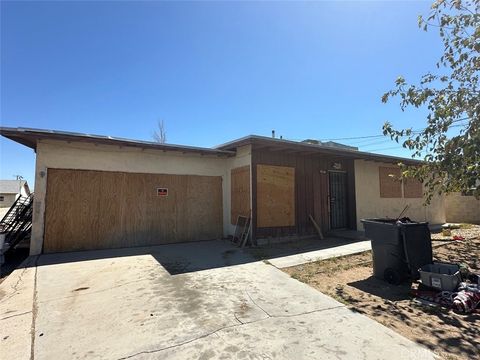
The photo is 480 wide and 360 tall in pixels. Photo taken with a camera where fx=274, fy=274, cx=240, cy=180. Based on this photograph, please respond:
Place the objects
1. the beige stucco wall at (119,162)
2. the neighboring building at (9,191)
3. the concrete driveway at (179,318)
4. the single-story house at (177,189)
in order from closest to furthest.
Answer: the concrete driveway at (179,318) → the beige stucco wall at (119,162) → the single-story house at (177,189) → the neighboring building at (9,191)

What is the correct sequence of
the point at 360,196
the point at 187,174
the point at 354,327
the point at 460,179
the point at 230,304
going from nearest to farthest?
the point at 354,327 → the point at 230,304 → the point at 460,179 → the point at 187,174 → the point at 360,196

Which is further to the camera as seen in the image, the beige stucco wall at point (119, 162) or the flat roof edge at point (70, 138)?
the beige stucco wall at point (119, 162)

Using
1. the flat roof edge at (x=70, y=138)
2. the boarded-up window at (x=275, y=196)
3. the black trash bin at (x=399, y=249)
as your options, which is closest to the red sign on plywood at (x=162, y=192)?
the flat roof edge at (x=70, y=138)

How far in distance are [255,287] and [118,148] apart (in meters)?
5.56

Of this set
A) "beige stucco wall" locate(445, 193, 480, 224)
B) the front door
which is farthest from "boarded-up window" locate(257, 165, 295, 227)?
"beige stucco wall" locate(445, 193, 480, 224)

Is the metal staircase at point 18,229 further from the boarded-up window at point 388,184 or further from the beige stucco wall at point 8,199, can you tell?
the beige stucco wall at point 8,199

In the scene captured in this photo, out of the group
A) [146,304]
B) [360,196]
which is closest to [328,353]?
[146,304]

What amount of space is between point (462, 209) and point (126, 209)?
57.2ft

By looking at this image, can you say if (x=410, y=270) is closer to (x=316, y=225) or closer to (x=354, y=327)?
(x=354, y=327)

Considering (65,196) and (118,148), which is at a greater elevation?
(118,148)

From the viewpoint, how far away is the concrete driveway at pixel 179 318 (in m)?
2.61

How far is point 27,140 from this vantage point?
6824 millimetres

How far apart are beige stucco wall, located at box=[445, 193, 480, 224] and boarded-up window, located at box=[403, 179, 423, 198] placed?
12.9 feet

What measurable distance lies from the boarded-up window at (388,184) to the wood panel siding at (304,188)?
1991 mm
